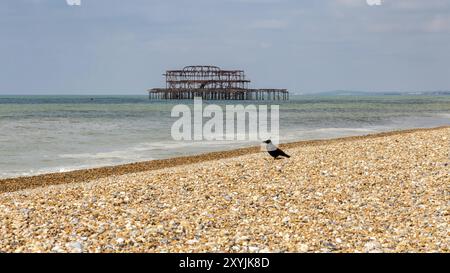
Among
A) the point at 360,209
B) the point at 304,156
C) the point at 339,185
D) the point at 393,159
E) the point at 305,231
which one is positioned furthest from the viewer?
the point at 304,156

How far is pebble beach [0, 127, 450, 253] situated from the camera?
628cm

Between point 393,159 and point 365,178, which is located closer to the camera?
point 365,178

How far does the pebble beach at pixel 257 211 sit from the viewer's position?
20.6 feet

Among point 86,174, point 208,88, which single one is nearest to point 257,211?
point 86,174

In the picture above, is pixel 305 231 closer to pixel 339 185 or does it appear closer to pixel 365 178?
pixel 339 185

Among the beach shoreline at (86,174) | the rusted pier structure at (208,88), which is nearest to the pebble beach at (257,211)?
the beach shoreline at (86,174)

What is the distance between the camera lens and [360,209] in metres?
7.96

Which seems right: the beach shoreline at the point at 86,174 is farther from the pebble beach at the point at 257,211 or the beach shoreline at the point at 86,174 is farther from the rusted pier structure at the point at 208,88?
the rusted pier structure at the point at 208,88

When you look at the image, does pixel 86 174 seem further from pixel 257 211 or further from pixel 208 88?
pixel 208 88

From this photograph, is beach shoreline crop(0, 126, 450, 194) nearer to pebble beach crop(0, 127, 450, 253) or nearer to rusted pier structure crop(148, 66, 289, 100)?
pebble beach crop(0, 127, 450, 253)

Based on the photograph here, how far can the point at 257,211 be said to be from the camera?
793cm

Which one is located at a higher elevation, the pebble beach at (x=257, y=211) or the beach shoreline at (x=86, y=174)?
the pebble beach at (x=257, y=211)
